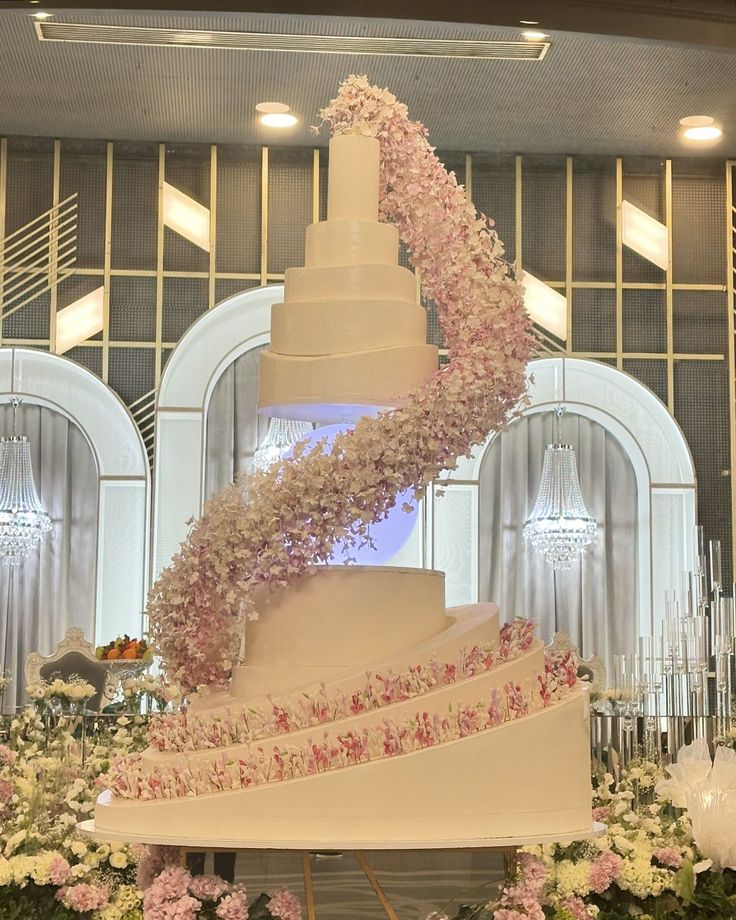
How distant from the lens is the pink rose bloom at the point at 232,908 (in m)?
3.11

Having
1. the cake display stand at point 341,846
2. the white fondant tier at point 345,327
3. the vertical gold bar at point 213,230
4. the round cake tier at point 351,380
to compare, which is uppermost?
the vertical gold bar at point 213,230

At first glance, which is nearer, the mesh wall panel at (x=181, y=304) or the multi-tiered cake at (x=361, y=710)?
the multi-tiered cake at (x=361, y=710)

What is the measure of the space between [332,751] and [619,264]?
6978 mm

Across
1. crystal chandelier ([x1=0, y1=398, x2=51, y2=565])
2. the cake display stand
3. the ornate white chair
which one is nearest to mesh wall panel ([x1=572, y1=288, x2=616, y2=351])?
crystal chandelier ([x1=0, y1=398, x2=51, y2=565])

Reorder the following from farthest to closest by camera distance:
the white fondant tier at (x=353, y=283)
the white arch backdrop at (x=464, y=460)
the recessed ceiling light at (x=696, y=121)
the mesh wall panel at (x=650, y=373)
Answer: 1. the mesh wall panel at (x=650, y=373)
2. the white arch backdrop at (x=464, y=460)
3. the recessed ceiling light at (x=696, y=121)
4. the white fondant tier at (x=353, y=283)

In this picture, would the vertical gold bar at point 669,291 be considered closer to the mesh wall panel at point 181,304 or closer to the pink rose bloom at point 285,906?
the mesh wall panel at point 181,304

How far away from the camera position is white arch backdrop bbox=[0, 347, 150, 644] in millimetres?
8992

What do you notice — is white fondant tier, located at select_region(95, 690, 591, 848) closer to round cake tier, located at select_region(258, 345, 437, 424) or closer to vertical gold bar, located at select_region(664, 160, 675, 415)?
round cake tier, located at select_region(258, 345, 437, 424)

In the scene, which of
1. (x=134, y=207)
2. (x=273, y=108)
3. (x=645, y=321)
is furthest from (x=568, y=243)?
(x=134, y=207)

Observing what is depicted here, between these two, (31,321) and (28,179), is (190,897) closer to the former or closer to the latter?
(31,321)

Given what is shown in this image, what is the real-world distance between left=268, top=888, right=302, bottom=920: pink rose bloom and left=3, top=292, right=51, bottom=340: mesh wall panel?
21.5 feet

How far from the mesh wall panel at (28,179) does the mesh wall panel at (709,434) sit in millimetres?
4340

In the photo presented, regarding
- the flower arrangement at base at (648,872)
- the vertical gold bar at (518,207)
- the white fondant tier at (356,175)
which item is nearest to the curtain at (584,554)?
the vertical gold bar at (518,207)

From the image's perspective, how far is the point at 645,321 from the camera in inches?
376
